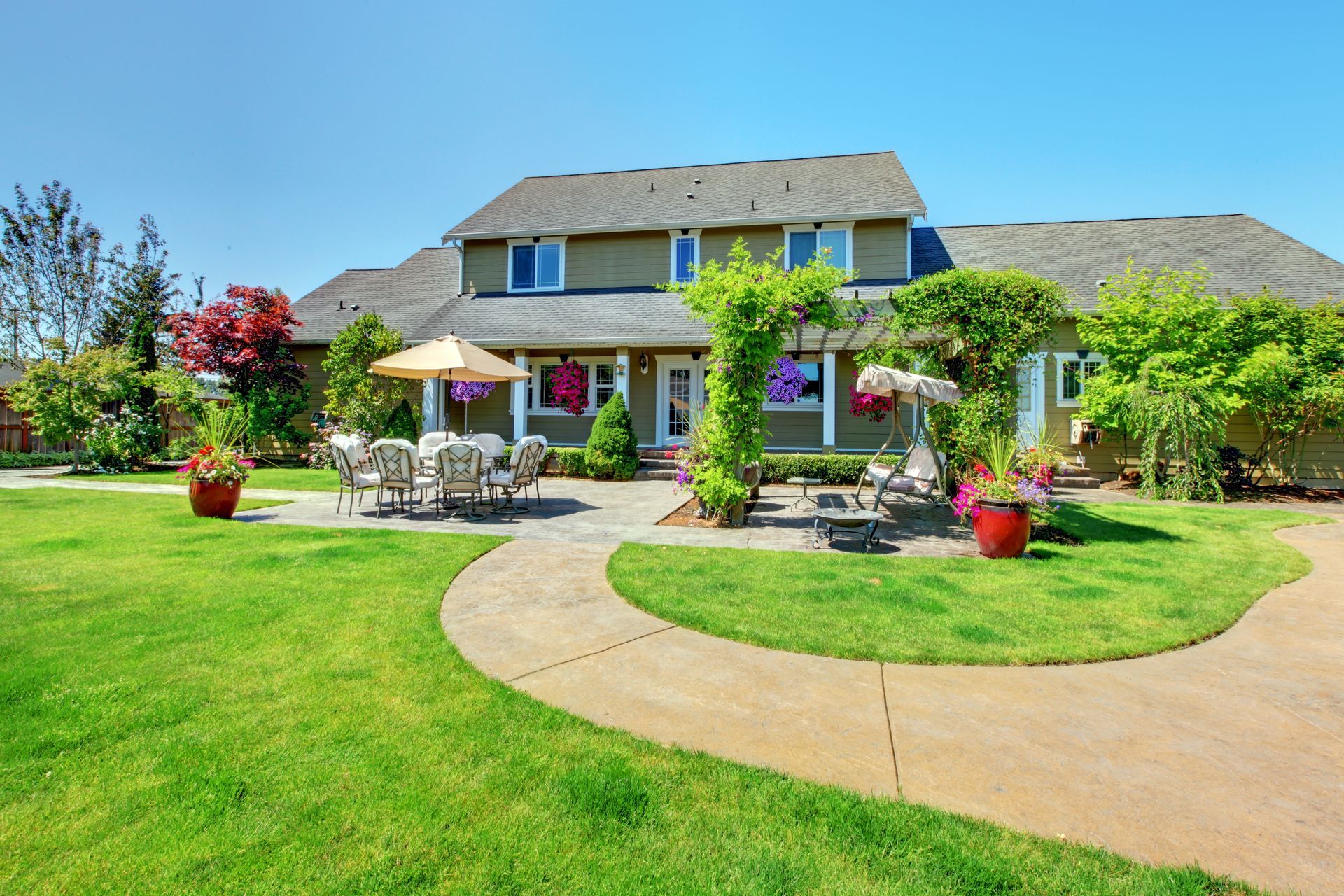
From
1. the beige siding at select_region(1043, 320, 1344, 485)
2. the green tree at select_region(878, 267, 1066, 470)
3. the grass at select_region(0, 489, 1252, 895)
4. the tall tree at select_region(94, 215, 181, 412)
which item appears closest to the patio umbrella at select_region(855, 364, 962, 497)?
the green tree at select_region(878, 267, 1066, 470)

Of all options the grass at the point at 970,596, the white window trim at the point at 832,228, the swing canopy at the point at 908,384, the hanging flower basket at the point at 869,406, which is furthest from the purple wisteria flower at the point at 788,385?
the grass at the point at 970,596

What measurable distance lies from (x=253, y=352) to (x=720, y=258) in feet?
42.3

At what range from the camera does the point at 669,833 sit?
6.57 ft

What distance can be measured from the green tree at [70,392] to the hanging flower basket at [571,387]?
35.6ft

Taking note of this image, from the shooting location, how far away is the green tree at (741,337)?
7730mm

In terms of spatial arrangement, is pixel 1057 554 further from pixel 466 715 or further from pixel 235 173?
pixel 235 173

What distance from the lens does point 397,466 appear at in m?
8.62

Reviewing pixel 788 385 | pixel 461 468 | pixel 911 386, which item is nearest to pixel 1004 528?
pixel 911 386

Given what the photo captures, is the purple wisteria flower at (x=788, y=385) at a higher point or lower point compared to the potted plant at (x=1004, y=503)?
higher

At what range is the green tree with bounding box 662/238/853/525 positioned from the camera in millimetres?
7730

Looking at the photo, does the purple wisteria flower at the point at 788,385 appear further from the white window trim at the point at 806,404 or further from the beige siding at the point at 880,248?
the beige siding at the point at 880,248

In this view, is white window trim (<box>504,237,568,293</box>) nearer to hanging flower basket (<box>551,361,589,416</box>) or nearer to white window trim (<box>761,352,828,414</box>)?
hanging flower basket (<box>551,361,589,416</box>)

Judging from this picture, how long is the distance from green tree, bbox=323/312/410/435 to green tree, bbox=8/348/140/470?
5165mm

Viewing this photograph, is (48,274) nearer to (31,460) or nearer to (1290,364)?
(31,460)
